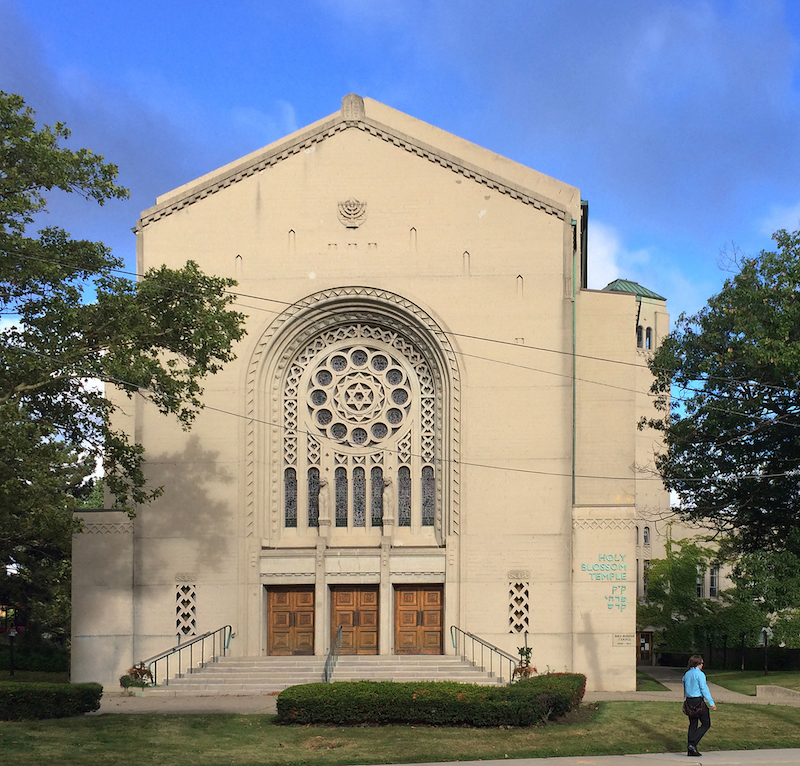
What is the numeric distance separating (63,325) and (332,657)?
37.9ft

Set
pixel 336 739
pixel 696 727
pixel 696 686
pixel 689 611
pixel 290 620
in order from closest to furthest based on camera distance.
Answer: pixel 696 686 → pixel 696 727 → pixel 336 739 → pixel 290 620 → pixel 689 611

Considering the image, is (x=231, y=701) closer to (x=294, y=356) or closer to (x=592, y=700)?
(x=592, y=700)

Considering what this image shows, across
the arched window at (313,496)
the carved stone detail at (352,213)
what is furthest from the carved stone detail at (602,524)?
the carved stone detail at (352,213)

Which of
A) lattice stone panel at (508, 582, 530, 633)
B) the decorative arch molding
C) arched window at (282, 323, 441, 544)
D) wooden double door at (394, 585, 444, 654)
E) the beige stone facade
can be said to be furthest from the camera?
arched window at (282, 323, 441, 544)

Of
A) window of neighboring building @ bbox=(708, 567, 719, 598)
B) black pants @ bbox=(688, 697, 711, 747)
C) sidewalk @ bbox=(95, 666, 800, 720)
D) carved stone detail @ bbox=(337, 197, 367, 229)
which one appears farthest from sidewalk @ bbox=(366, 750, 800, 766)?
window of neighboring building @ bbox=(708, 567, 719, 598)

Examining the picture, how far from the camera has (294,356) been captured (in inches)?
1158

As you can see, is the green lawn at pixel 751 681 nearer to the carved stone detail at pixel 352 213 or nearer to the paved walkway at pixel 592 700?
the paved walkway at pixel 592 700

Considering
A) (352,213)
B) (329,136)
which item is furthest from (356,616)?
A: (329,136)

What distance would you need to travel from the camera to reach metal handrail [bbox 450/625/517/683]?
2662 centimetres

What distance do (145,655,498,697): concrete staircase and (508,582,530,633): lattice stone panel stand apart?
159cm

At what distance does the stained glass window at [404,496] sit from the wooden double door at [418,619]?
1767 mm

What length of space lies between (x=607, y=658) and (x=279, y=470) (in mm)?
9752

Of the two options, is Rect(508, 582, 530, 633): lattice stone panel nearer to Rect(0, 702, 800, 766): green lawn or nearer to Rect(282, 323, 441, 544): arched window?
Rect(282, 323, 441, 544): arched window

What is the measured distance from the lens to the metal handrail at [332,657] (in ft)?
82.5
